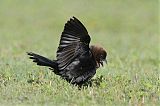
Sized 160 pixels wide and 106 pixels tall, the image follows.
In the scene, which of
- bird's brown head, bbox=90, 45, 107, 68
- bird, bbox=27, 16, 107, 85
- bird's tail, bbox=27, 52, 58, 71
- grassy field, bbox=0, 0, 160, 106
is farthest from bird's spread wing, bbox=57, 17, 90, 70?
grassy field, bbox=0, 0, 160, 106

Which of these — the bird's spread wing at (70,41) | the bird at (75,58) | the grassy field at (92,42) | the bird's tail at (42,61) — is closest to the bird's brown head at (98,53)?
the bird at (75,58)

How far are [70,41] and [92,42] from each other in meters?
9.11

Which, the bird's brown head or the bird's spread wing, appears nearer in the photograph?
the bird's spread wing

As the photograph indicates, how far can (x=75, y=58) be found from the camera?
26.3 feet

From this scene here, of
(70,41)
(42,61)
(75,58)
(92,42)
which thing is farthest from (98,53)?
(92,42)

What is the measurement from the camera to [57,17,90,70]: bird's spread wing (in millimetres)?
7699

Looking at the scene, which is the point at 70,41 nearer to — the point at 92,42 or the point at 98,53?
the point at 98,53

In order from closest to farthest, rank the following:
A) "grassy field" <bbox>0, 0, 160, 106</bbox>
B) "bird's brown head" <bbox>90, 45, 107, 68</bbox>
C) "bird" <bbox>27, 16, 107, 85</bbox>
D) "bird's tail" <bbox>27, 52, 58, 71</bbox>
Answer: "grassy field" <bbox>0, 0, 160, 106</bbox>
"bird" <bbox>27, 16, 107, 85</bbox>
"bird's tail" <bbox>27, 52, 58, 71</bbox>
"bird's brown head" <bbox>90, 45, 107, 68</bbox>

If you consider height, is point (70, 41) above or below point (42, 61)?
above

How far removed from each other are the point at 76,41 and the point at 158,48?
353 inches

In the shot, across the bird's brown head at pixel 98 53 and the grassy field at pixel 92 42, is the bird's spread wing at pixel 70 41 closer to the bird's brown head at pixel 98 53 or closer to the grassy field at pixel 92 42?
the bird's brown head at pixel 98 53

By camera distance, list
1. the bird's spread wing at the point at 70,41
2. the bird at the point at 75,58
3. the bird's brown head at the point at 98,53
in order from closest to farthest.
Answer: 1. the bird's spread wing at the point at 70,41
2. the bird at the point at 75,58
3. the bird's brown head at the point at 98,53

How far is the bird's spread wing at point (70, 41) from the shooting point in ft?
25.3

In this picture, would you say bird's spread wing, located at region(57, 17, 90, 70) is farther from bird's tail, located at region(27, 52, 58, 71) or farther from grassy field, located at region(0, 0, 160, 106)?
grassy field, located at region(0, 0, 160, 106)
